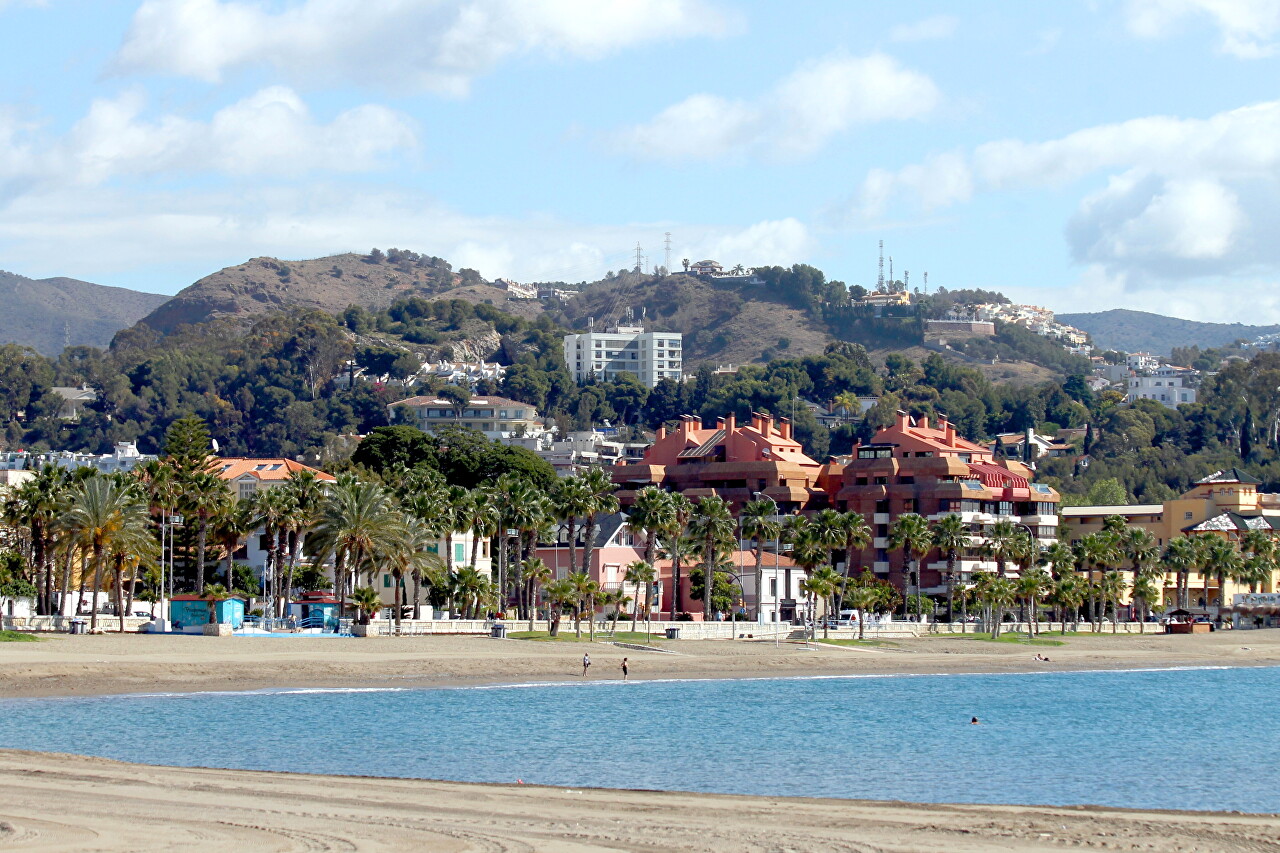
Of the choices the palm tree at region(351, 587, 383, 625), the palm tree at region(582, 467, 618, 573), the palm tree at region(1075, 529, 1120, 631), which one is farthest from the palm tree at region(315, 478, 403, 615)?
the palm tree at region(1075, 529, 1120, 631)

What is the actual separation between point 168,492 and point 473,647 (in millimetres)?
22823

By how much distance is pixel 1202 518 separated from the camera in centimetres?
16238

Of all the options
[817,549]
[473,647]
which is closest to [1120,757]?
[473,647]

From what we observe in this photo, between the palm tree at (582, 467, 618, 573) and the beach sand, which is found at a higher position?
the palm tree at (582, 467, 618, 573)

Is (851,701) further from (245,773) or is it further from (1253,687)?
(245,773)

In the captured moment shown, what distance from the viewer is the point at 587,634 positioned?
93750 millimetres

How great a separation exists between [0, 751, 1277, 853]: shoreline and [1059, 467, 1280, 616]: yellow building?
129 meters

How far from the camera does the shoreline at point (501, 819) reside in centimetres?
2559

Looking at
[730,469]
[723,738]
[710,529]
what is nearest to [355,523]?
[710,529]

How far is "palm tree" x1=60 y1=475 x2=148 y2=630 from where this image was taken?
240 ft

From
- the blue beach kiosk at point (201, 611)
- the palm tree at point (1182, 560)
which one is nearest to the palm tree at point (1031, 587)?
the palm tree at point (1182, 560)

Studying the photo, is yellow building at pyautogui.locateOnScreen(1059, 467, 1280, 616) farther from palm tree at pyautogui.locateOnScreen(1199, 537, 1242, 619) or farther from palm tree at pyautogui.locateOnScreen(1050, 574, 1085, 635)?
palm tree at pyautogui.locateOnScreen(1050, 574, 1085, 635)

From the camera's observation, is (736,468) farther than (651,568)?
Yes

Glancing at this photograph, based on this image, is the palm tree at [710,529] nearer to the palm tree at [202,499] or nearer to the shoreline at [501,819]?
the palm tree at [202,499]
